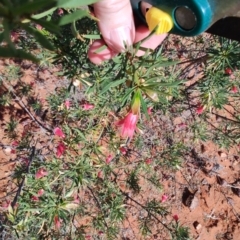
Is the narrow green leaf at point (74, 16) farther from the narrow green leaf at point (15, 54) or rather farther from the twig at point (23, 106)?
the twig at point (23, 106)

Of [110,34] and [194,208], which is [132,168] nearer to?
[194,208]

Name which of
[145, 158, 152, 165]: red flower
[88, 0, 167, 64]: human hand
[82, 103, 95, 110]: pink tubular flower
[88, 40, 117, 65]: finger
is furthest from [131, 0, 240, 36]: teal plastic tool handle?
[145, 158, 152, 165]: red flower

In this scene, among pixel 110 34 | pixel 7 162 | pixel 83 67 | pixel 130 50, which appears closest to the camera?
pixel 130 50

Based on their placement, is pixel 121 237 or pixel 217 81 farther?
pixel 121 237

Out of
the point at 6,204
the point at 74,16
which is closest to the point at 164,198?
the point at 6,204

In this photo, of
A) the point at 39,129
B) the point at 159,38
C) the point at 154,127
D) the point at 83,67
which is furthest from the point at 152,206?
the point at 159,38

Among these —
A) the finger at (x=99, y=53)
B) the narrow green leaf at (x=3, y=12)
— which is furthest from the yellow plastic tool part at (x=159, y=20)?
the narrow green leaf at (x=3, y=12)
